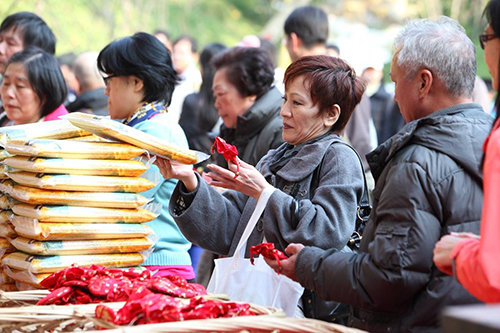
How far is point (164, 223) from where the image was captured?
336 cm

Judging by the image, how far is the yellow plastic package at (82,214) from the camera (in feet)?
9.48

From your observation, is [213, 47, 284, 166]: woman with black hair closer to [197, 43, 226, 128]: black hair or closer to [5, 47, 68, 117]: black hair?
[5, 47, 68, 117]: black hair

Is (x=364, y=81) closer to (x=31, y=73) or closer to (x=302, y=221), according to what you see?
(x=302, y=221)

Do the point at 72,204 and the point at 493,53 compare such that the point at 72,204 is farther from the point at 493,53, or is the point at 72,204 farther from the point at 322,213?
the point at 493,53

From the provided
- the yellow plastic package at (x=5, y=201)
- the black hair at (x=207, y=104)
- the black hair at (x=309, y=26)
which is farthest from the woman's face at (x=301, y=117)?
the black hair at (x=207, y=104)

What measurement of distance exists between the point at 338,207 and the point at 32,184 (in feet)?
4.18

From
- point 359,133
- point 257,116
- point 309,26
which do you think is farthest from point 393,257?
point 359,133

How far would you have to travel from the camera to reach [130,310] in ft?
6.75

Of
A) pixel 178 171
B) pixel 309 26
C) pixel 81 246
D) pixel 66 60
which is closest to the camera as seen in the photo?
pixel 178 171

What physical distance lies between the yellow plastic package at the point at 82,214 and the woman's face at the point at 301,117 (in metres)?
0.75

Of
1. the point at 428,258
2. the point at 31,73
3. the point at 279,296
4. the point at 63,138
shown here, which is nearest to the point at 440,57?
the point at 428,258

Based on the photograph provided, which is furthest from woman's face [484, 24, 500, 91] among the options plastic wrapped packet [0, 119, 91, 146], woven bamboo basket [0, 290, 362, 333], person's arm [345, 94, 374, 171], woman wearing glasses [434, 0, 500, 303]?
person's arm [345, 94, 374, 171]

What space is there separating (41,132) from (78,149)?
266 mm

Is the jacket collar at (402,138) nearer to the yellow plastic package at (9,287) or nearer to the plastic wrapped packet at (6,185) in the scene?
the plastic wrapped packet at (6,185)
